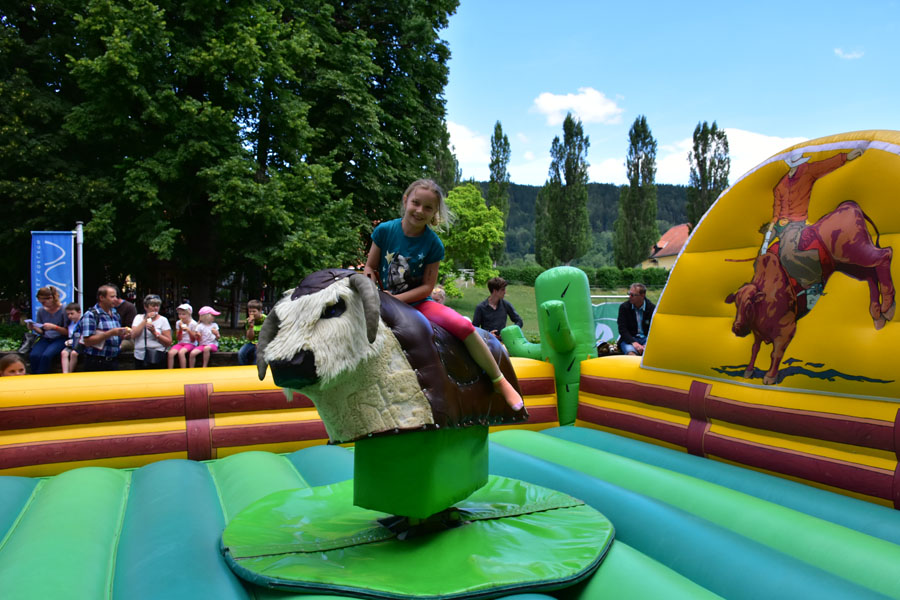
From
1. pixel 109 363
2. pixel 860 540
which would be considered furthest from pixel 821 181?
pixel 109 363

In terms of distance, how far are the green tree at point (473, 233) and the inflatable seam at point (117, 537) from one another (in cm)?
1933

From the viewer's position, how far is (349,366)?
5.66 feet

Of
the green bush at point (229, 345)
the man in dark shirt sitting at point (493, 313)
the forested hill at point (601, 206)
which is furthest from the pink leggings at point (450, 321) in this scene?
the forested hill at point (601, 206)

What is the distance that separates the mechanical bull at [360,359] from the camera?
66.4 inches

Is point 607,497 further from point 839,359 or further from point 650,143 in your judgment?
point 650,143

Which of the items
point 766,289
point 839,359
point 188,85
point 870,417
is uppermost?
point 188,85

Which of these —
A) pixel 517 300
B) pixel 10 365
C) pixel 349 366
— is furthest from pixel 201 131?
pixel 517 300

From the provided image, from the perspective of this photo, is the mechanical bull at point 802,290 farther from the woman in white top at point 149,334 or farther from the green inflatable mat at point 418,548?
the woman in white top at point 149,334

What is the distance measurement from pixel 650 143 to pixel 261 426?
108 feet

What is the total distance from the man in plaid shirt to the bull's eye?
361 centimetres

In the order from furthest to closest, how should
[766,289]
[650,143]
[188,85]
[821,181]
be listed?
[650,143] → [188,85] → [766,289] → [821,181]

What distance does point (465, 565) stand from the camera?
177cm

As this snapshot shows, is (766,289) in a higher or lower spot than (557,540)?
higher

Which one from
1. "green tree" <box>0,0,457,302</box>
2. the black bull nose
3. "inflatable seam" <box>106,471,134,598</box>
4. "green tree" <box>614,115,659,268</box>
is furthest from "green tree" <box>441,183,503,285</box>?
the black bull nose
